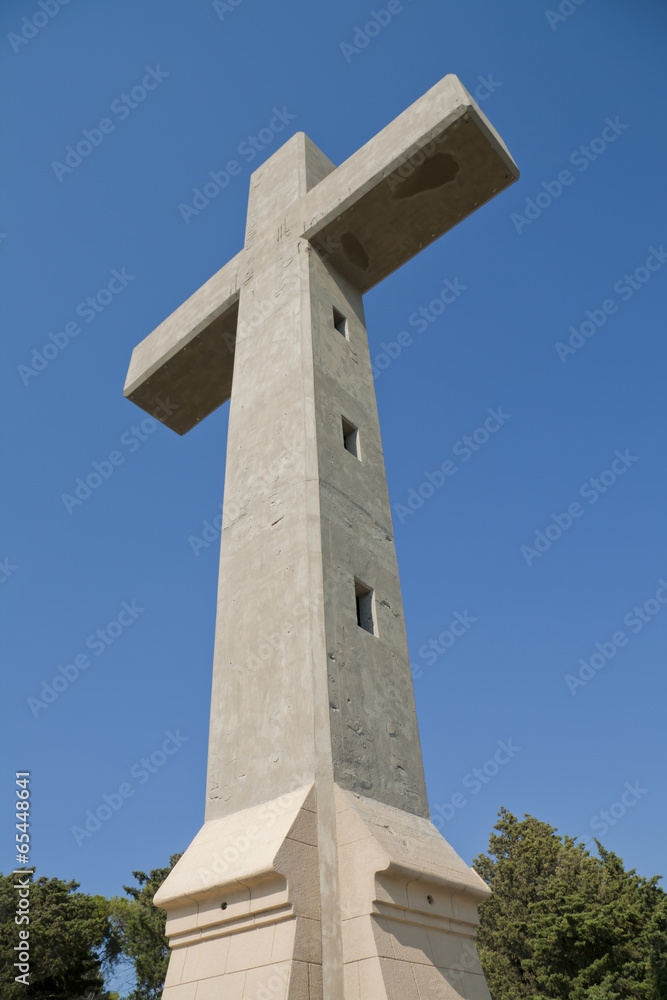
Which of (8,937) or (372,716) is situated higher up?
(8,937)

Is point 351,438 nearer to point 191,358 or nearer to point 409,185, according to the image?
point 409,185

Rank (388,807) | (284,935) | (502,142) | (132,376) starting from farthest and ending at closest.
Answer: (132,376) < (502,142) < (388,807) < (284,935)

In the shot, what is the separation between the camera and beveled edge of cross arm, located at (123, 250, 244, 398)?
39.2ft

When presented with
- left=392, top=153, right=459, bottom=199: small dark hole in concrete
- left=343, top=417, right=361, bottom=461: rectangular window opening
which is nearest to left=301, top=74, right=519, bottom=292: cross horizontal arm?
left=392, top=153, right=459, bottom=199: small dark hole in concrete

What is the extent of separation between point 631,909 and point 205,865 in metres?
22.3

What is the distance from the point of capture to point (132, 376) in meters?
13.3

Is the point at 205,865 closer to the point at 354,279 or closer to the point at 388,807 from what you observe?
the point at 388,807

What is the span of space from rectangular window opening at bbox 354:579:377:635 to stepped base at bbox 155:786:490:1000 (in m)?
1.95

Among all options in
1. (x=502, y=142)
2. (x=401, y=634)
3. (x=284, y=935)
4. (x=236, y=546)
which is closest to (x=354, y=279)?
(x=502, y=142)

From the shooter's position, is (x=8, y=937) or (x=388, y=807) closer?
(x=388, y=807)

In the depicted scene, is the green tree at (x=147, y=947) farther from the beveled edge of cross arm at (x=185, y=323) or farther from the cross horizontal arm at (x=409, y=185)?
the cross horizontal arm at (x=409, y=185)

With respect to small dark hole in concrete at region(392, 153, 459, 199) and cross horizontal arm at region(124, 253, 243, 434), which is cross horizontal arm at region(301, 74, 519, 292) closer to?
small dark hole in concrete at region(392, 153, 459, 199)

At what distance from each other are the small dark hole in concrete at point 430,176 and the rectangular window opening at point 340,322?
6.87ft

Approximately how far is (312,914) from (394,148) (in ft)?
32.9
